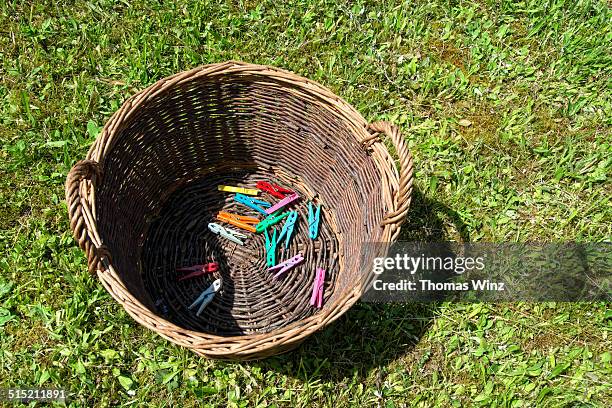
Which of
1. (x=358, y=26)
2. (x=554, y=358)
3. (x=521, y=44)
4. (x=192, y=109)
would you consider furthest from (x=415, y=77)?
(x=554, y=358)

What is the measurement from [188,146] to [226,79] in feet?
1.08

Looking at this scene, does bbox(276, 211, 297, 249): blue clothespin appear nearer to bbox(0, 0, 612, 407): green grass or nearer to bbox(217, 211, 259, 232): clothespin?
bbox(217, 211, 259, 232): clothespin

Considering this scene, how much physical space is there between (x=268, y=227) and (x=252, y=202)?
122 millimetres

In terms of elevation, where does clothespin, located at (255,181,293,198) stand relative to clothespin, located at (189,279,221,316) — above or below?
above

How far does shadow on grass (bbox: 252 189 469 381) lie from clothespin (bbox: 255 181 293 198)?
0.52 m

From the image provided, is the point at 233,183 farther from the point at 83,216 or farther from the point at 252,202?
the point at 83,216

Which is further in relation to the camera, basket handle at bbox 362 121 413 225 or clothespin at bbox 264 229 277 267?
clothespin at bbox 264 229 277 267

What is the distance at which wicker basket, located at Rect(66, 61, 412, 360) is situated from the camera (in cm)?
178

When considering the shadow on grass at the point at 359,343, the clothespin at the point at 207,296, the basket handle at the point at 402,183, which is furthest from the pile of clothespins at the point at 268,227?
the basket handle at the point at 402,183

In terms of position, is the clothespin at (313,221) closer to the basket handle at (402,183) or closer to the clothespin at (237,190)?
the clothespin at (237,190)

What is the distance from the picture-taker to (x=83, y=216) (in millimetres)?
1546

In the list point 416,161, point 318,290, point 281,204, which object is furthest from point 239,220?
point 416,161

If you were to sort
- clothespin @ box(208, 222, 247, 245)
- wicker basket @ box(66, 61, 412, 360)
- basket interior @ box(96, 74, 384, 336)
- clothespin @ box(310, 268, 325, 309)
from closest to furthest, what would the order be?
wicker basket @ box(66, 61, 412, 360)
basket interior @ box(96, 74, 384, 336)
clothespin @ box(310, 268, 325, 309)
clothespin @ box(208, 222, 247, 245)

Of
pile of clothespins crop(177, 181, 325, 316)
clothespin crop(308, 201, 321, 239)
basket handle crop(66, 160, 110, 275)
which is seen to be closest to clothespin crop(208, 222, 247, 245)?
pile of clothespins crop(177, 181, 325, 316)
